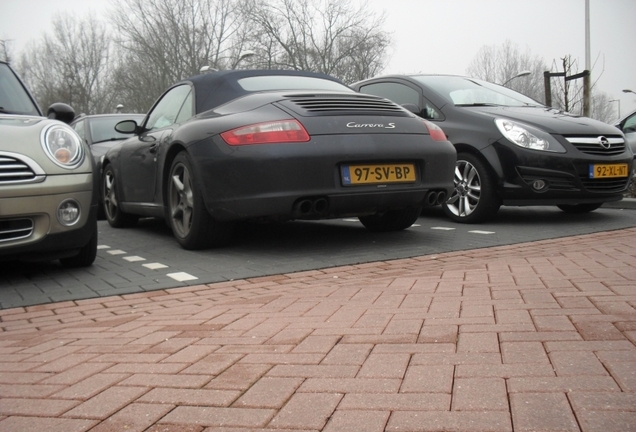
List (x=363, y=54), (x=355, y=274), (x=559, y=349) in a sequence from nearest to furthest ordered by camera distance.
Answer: (x=559, y=349) < (x=355, y=274) < (x=363, y=54)

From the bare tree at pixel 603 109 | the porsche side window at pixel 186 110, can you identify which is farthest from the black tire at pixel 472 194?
the bare tree at pixel 603 109

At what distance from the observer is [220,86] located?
5723mm

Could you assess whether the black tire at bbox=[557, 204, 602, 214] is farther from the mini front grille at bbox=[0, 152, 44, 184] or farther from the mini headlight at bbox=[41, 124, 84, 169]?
the mini front grille at bbox=[0, 152, 44, 184]

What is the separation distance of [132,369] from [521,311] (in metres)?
1.65

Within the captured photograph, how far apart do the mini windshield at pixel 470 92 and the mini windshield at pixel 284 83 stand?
5.67ft

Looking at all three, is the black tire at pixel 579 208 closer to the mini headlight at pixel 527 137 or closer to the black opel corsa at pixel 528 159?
the black opel corsa at pixel 528 159

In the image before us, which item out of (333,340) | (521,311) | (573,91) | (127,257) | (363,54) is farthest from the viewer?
(363,54)

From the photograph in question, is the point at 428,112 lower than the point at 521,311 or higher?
higher

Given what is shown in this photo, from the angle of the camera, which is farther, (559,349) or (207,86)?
(207,86)

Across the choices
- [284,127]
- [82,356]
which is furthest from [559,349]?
[284,127]

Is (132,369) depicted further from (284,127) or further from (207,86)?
(207,86)

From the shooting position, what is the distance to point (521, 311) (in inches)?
120

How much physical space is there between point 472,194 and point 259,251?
2.39 m

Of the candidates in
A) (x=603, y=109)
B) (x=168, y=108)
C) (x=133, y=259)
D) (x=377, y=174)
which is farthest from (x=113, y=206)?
(x=603, y=109)
